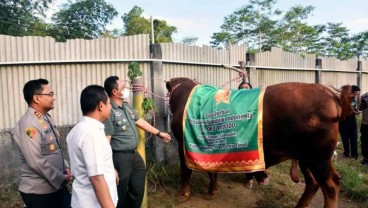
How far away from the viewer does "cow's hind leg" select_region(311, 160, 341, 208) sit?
12.3 ft

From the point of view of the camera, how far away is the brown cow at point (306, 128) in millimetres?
3717

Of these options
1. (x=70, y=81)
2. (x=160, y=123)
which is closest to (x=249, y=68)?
(x=160, y=123)

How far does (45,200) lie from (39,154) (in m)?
0.39

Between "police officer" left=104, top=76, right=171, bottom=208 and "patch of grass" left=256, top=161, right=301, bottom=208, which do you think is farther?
"patch of grass" left=256, top=161, right=301, bottom=208

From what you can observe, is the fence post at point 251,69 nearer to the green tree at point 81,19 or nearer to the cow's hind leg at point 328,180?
the cow's hind leg at point 328,180

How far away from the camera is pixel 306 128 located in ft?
12.3

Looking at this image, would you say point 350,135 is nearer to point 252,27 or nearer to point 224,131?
point 224,131

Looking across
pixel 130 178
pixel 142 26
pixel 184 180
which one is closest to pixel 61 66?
pixel 130 178

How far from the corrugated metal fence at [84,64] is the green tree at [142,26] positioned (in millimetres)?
14075

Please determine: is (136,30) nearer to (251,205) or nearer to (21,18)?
(21,18)

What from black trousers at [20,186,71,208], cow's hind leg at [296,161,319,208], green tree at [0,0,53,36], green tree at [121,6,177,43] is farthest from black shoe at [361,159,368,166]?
green tree at [121,6,177,43]

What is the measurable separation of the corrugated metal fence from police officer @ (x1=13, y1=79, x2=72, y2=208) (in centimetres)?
189

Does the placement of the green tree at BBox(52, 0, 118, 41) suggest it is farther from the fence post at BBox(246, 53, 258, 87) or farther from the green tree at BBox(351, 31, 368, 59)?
the green tree at BBox(351, 31, 368, 59)

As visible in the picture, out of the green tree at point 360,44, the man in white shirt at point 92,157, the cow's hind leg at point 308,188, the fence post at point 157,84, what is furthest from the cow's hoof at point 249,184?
the green tree at point 360,44
